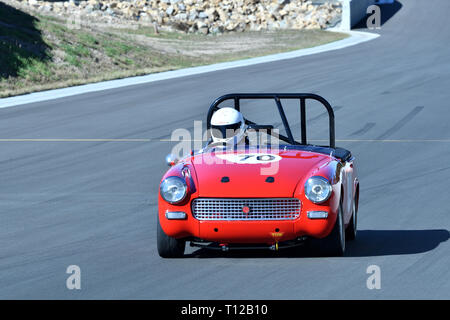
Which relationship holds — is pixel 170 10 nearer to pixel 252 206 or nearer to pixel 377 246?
pixel 377 246

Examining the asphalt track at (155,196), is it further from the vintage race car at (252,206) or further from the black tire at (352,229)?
the vintage race car at (252,206)

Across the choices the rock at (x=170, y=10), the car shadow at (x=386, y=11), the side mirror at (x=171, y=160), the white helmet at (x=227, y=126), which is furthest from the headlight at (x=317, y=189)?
the rock at (x=170, y=10)

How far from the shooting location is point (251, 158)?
8.67 metres

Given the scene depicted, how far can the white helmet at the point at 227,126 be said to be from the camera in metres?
9.21

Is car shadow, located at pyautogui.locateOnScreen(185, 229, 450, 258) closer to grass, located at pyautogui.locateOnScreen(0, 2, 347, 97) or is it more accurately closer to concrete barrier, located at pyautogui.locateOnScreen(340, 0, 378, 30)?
grass, located at pyautogui.locateOnScreen(0, 2, 347, 97)

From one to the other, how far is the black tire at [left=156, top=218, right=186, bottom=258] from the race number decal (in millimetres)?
869

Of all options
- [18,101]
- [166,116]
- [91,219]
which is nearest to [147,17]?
[18,101]

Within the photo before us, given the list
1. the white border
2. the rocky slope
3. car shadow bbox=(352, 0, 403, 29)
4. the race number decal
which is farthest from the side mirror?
the rocky slope

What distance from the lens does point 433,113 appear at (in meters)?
22.1

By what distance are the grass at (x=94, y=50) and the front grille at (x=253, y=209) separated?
2019 centimetres

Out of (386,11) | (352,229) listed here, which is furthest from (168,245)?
(386,11)

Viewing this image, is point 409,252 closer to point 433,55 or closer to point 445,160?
point 445,160

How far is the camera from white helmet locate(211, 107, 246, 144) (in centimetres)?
921

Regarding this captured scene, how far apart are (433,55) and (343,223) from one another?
95.5 feet
